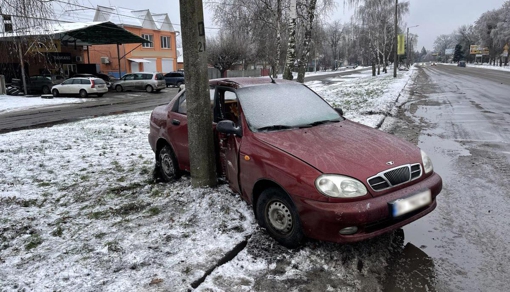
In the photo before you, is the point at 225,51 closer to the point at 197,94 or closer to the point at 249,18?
the point at 249,18

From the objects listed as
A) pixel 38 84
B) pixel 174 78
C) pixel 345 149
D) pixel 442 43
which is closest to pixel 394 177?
pixel 345 149

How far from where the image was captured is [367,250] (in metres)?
3.56

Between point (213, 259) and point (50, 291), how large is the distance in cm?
133

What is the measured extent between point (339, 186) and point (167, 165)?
3.32 metres

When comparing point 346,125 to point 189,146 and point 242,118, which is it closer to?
point 242,118

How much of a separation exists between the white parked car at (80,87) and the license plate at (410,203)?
26.2 meters

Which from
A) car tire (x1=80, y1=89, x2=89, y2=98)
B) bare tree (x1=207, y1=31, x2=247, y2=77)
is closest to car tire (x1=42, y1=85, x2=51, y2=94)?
car tire (x1=80, y1=89, x2=89, y2=98)

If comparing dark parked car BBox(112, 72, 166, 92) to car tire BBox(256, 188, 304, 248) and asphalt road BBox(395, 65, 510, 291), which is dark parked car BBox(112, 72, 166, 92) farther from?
car tire BBox(256, 188, 304, 248)

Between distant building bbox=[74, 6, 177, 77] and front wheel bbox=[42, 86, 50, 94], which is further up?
distant building bbox=[74, 6, 177, 77]

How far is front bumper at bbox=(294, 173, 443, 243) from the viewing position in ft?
10.0

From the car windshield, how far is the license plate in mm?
1400

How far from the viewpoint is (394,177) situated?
331 centimetres

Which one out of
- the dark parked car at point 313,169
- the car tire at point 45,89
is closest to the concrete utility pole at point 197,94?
the dark parked car at point 313,169

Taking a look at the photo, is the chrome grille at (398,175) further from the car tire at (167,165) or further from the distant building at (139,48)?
the distant building at (139,48)
